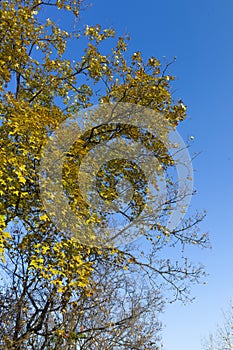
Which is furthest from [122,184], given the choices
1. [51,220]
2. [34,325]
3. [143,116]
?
[34,325]

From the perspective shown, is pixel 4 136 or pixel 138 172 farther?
pixel 138 172

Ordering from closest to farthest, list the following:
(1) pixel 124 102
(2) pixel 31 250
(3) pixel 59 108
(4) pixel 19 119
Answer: (4) pixel 19 119 → (2) pixel 31 250 → (1) pixel 124 102 → (3) pixel 59 108

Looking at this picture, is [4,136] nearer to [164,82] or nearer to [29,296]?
[29,296]

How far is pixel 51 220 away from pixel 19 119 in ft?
6.38

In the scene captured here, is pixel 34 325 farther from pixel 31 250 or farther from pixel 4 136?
pixel 4 136

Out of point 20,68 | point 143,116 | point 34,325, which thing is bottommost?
point 34,325

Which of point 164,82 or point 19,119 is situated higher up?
point 164,82

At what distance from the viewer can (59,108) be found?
9.10 metres

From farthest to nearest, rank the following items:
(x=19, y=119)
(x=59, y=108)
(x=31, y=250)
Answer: (x=59, y=108)
(x=31, y=250)
(x=19, y=119)

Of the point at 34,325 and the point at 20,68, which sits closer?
the point at 34,325

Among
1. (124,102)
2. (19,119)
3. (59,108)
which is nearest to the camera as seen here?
(19,119)

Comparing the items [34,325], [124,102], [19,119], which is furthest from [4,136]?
[34,325]

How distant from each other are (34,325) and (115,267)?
2.21 m

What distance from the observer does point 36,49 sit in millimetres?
8938
